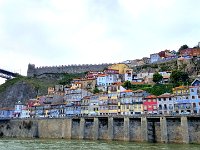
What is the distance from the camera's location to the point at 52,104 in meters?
100

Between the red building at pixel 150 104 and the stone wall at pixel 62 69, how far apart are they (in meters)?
62.5

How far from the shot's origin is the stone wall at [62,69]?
141 metres

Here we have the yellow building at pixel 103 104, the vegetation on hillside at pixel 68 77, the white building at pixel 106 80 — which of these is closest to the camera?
the yellow building at pixel 103 104

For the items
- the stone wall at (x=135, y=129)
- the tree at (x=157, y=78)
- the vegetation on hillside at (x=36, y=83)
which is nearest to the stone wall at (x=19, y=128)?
the stone wall at (x=135, y=129)

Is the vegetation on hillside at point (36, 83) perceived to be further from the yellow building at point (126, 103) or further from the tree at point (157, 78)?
the yellow building at point (126, 103)

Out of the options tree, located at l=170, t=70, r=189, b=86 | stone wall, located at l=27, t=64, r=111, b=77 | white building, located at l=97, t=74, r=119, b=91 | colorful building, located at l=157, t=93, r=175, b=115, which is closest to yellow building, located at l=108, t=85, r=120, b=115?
colorful building, located at l=157, t=93, r=175, b=115

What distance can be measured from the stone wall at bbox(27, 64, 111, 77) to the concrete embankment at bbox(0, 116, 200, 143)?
55.9 m

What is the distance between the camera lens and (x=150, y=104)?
249 feet

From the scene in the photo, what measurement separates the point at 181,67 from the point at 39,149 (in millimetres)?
67308

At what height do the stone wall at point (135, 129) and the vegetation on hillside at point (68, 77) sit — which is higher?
the vegetation on hillside at point (68, 77)

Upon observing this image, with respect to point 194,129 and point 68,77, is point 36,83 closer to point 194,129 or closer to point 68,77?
point 68,77

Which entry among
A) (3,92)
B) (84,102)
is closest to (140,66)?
(84,102)

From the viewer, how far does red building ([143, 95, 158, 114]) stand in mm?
74875

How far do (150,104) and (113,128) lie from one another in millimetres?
12329
